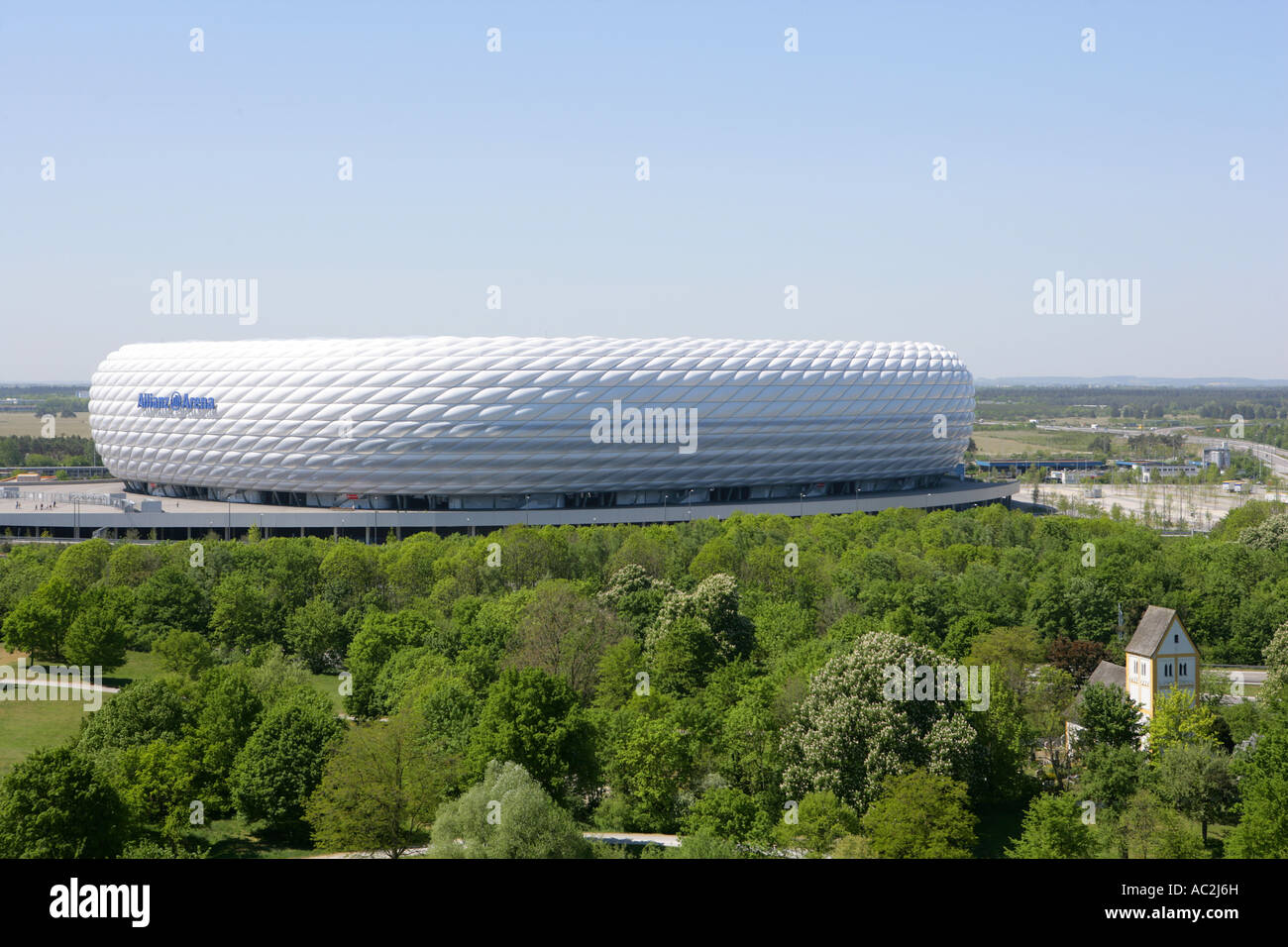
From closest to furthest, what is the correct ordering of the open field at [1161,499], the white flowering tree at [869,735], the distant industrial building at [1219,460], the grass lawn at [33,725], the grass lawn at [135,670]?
the white flowering tree at [869,735] < the grass lawn at [33,725] < the grass lawn at [135,670] < the open field at [1161,499] < the distant industrial building at [1219,460]

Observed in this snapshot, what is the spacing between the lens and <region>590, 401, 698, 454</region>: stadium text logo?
230 feet

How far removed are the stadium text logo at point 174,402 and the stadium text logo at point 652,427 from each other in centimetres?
2546

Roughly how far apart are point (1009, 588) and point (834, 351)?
136 feet

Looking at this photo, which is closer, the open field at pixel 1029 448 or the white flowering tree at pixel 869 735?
the white flowering tree at pixel 869 735

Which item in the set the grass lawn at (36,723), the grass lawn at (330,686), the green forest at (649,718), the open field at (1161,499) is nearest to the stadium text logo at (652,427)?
the green forest at (649,718)

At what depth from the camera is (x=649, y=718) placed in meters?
26.3

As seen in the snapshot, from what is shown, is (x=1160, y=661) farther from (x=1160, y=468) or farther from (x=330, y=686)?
(x=1160, y=468)

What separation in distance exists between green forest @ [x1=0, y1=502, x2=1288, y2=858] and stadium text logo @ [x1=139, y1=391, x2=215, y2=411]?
29141mm

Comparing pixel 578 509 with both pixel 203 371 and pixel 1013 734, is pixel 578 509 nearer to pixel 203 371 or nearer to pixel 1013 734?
pixel 203 371

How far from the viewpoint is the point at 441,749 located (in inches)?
978

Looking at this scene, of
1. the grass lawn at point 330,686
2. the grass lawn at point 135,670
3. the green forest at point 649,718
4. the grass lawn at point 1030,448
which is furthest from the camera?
the grass lawn at point 1030,448

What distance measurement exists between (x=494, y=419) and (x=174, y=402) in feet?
74.8

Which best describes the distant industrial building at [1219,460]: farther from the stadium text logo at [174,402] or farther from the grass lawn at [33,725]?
the grass lawn at [33,725]

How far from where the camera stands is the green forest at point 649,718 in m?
20.5
